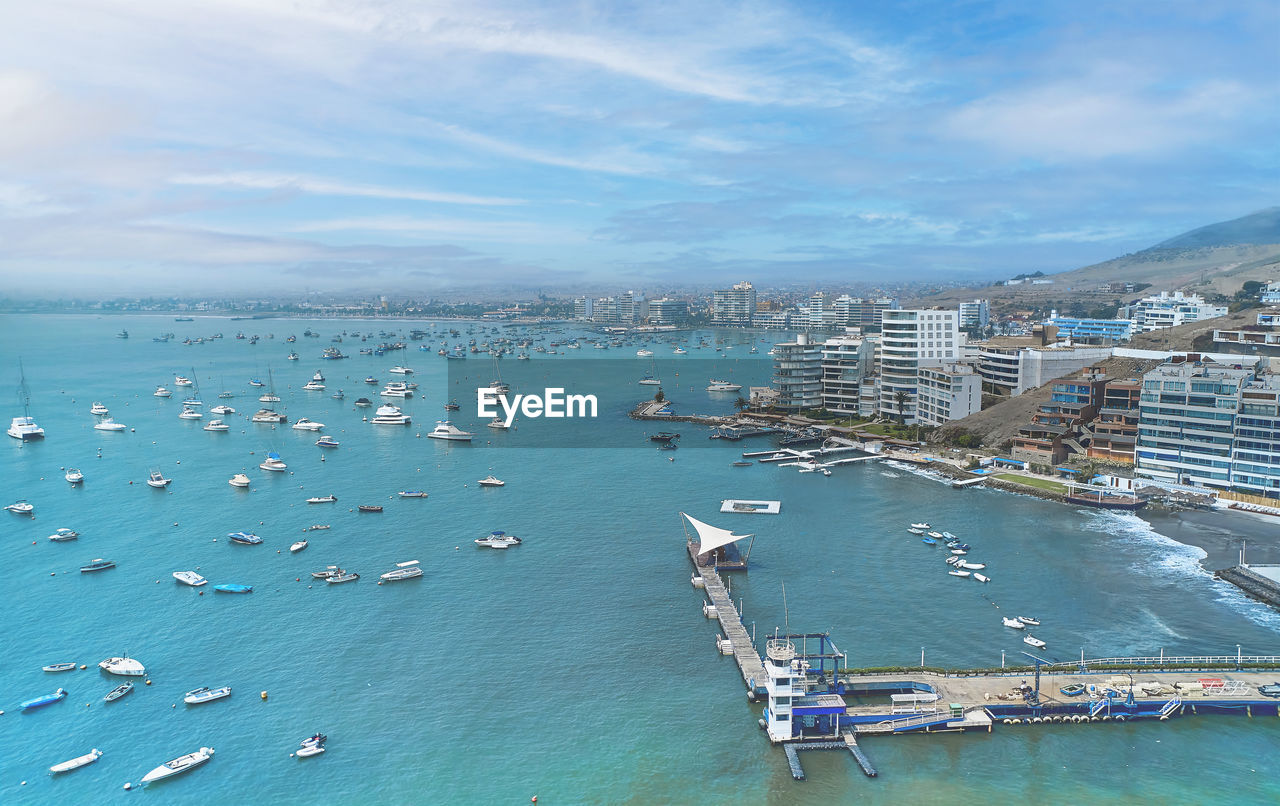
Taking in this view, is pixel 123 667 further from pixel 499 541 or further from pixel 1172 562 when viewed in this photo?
pixel 1172 562

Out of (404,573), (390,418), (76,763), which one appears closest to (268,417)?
(390,418)

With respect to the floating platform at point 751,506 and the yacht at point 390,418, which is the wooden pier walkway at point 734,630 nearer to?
the floating platform at point 751,506

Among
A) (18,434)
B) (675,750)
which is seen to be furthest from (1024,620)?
(18,434)

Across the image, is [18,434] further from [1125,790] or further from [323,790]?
[1125,790]

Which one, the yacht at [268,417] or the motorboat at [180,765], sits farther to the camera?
the yacht at [268,417]

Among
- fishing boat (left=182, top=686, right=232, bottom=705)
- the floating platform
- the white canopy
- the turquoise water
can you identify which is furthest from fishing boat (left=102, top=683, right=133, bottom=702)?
the floating platform

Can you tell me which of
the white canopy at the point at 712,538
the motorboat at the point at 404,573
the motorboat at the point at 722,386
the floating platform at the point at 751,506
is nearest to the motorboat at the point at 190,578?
the motorboat at the point at 404,573
